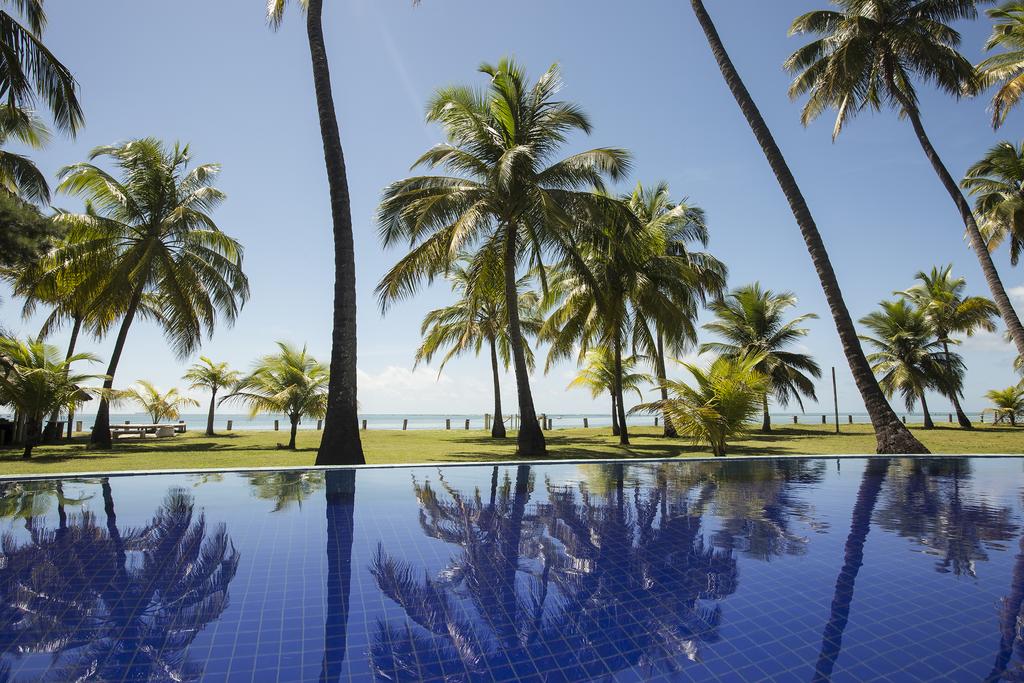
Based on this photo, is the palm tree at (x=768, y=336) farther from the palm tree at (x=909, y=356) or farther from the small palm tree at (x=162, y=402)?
the small palm tree at (x=162, y=402)

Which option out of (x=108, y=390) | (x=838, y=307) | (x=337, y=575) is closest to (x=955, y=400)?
(x=838, y=307)

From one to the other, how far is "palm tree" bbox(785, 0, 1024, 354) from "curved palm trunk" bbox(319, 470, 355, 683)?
15724mm

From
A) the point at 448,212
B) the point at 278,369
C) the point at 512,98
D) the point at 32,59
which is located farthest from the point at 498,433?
the point at 32,59

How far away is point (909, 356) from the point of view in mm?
26609

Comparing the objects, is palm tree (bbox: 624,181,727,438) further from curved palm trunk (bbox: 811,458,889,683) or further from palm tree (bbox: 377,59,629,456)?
curved palm trunk (bbox: 811,458,889,683)

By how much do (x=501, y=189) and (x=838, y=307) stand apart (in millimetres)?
7846

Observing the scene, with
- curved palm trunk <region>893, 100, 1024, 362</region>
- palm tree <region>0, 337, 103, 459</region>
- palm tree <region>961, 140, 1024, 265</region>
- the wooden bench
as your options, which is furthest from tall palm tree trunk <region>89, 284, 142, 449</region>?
palm tree <region>961, 140, 1024, 265</region>

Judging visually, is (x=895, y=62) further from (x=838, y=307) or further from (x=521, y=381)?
(x=521, y=381)

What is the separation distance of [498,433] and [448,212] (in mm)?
10637

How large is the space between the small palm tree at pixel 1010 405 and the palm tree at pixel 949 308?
3.86 metres

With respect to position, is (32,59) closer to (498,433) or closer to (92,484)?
(92,484)

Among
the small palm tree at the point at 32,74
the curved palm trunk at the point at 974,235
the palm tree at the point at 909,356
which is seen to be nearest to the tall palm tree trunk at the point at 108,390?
the small palm tree at the point at 32,74

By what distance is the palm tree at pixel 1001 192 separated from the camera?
17.6 meters

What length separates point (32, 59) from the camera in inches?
340
